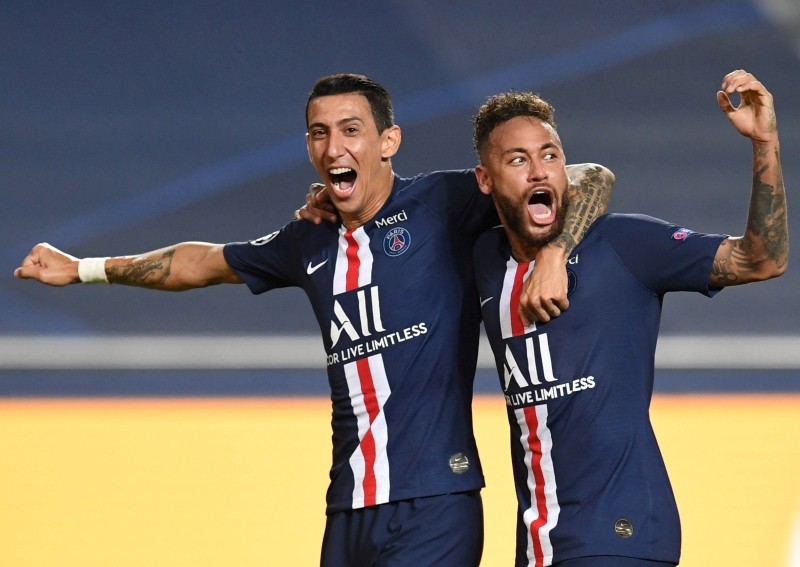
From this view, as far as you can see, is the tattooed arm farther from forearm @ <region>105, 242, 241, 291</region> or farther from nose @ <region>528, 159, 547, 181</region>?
forearm @ <region>105, 242, 241, 291</region>

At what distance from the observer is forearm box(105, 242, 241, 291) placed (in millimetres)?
4875

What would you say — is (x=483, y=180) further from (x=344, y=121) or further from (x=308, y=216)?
(x=308, y=216)

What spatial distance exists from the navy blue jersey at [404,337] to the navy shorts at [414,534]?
49 millimetres

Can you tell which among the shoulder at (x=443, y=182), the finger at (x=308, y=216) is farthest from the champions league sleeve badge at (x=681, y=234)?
the finger at (x=308, y=216)

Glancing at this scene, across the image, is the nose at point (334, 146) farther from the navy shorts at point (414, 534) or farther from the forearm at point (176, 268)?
the navy shorts at point (414, 534)

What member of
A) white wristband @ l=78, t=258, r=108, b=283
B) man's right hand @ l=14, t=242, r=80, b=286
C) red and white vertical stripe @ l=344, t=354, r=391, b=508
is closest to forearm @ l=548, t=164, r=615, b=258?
red and white vertical stripe @ l=344, t=354, r=391, b=508

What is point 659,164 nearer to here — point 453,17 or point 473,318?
point 453,17

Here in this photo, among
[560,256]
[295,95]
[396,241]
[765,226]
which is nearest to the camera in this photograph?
[765,226]

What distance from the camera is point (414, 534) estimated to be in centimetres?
400

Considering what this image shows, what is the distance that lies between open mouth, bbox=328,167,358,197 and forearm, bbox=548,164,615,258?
2.59ft

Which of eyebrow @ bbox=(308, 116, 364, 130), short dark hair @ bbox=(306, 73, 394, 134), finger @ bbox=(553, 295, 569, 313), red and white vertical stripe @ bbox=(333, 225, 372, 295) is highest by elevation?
short dark hair @ bbox=(306, 73, 394, 134)

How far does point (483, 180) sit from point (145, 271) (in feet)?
5.19

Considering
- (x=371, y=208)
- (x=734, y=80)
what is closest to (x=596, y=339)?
(x=734, y=80)

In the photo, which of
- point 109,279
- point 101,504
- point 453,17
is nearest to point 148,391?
point 101,504
